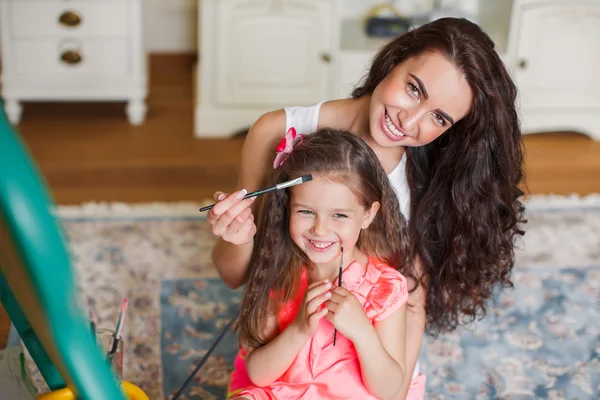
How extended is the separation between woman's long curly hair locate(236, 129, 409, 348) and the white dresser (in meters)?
1.56

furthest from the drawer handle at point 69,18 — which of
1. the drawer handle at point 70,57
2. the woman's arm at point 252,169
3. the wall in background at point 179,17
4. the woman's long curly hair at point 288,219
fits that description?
the woman's long curly hair at point 288,219

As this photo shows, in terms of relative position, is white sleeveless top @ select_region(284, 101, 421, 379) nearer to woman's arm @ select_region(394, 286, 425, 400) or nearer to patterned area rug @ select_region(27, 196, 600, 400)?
woman's arm @ select_region(394, 286, 425, 400)

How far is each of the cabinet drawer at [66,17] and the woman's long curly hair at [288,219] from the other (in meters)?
1.56

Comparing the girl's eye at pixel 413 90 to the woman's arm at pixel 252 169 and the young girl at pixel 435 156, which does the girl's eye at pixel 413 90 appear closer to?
the young girl at pixel 435 156

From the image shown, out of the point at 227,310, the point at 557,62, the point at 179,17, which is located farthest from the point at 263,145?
the point at 179,17

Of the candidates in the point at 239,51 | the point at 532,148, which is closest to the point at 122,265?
the point at 239,51

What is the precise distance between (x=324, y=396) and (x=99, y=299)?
0.80m

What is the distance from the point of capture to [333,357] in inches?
49.9

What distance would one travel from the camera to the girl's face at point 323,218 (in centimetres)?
118

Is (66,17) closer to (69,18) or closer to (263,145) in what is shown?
(69,18)

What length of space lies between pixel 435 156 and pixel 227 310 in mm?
694

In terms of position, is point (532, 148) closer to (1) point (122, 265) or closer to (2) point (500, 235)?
(2) point (500, 235)

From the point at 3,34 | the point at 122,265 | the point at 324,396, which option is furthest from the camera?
the point at 3,34

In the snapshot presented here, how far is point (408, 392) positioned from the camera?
4.67 feet
